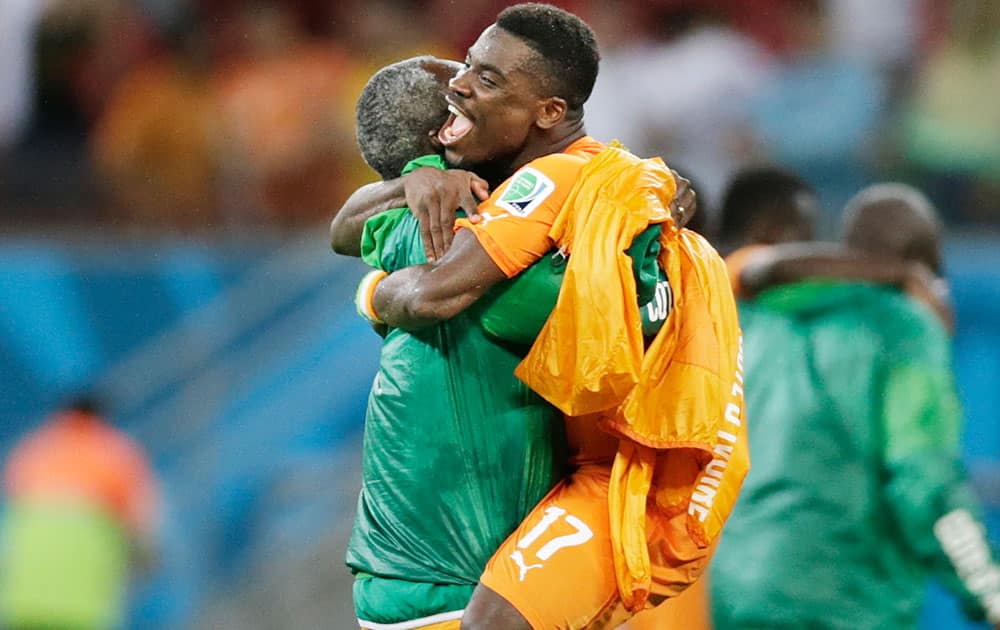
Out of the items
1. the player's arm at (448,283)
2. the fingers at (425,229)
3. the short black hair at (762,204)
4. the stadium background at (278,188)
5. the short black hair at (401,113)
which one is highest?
the short black hair at (401,113)

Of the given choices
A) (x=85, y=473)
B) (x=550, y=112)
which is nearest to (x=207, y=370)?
Result: (x=85, y=473)

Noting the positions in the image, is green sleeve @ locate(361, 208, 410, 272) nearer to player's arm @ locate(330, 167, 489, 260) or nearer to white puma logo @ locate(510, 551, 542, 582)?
player's arm @ locate(330, 167, 489, 260)

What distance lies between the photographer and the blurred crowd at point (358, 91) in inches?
364

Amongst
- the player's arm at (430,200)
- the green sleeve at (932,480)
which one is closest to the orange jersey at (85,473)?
the green sleeve at (932,480)

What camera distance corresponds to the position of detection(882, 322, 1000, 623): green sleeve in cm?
541

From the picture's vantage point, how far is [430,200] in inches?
149

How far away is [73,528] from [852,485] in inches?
189

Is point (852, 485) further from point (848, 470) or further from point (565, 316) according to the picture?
point (565, 316)

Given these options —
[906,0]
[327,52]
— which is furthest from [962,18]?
[327,52]

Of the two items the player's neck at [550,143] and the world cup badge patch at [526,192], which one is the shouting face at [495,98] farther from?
the world cup badge patch at [526,192]

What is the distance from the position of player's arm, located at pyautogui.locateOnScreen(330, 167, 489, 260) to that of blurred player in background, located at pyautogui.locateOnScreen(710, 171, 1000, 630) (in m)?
1.98

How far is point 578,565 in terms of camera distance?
12.5 ft

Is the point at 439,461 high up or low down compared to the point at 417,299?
down

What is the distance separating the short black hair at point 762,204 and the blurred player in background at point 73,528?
4.15 m
